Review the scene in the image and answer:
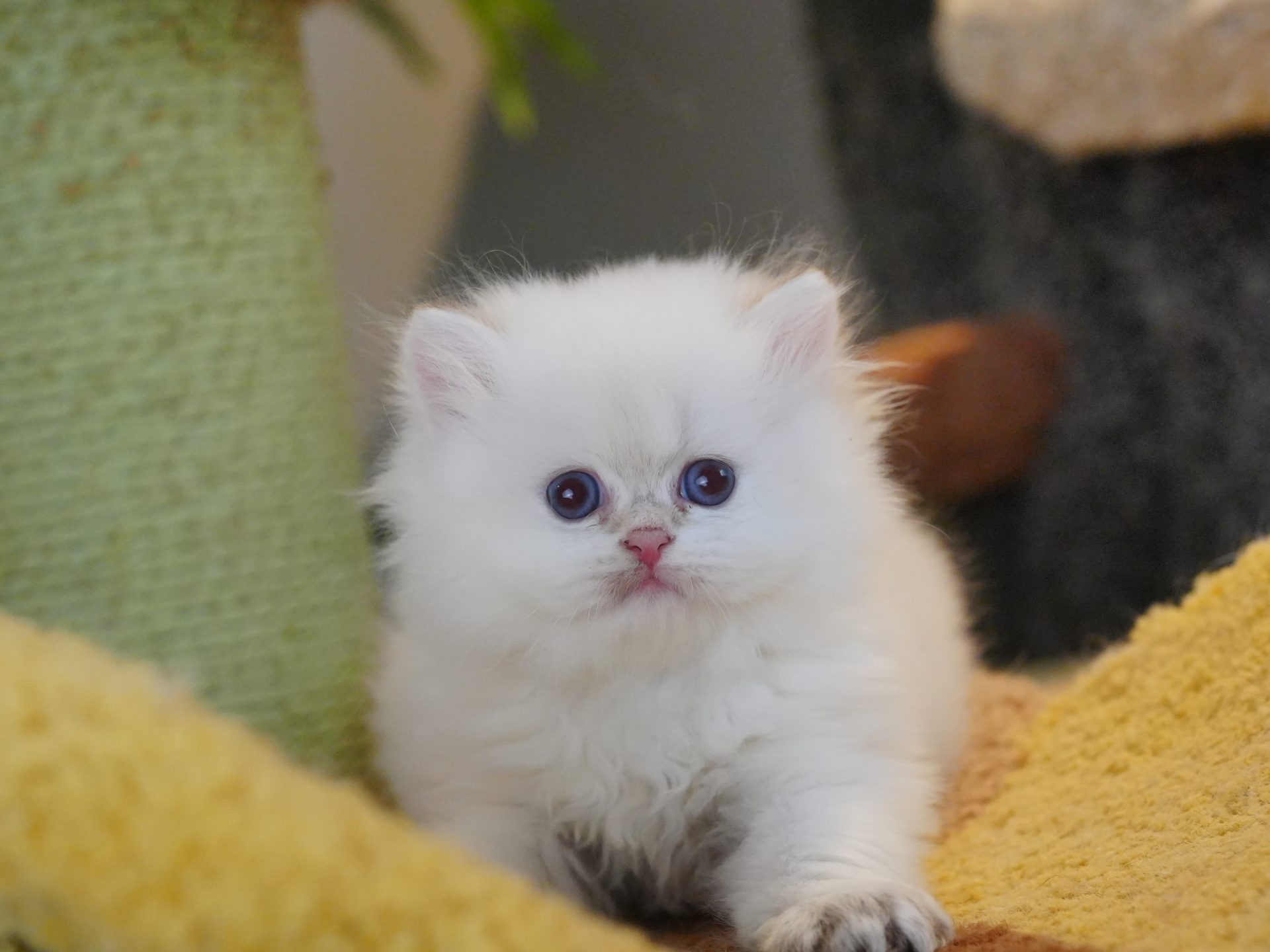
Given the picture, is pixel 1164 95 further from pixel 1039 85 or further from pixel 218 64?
pixel 218 64

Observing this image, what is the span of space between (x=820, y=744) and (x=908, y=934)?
0.25m

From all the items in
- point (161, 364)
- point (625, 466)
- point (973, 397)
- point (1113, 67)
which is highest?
point (1113, 67)

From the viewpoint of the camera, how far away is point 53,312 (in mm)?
1504

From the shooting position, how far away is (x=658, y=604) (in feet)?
3.80

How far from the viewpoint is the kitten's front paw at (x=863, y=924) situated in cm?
104

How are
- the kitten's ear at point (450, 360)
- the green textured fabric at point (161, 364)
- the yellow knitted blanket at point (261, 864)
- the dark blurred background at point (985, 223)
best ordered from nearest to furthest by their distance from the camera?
the yellow knitted blanket at point (261, 864) → the kitten's ear at point (450, 360) → the green textured fabric at point (161, 364) → the dark blurred background at point (985, 223)

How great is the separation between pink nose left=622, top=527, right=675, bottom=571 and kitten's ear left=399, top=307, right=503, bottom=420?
10.0 inches

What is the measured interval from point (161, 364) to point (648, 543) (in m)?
0.75

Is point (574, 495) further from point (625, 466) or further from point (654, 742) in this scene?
point (654, 742)

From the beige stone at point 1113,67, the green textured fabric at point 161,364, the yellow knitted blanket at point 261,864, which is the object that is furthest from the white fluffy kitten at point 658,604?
the beige stone at point 1113,67

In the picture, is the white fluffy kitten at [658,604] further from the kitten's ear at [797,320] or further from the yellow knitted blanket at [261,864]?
the yellow knitted blanket at [261,864]

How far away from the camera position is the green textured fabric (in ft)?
4.92

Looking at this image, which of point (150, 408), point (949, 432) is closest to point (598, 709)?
point (150, 408)

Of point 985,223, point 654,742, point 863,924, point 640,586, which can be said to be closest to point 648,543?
point 640,586
